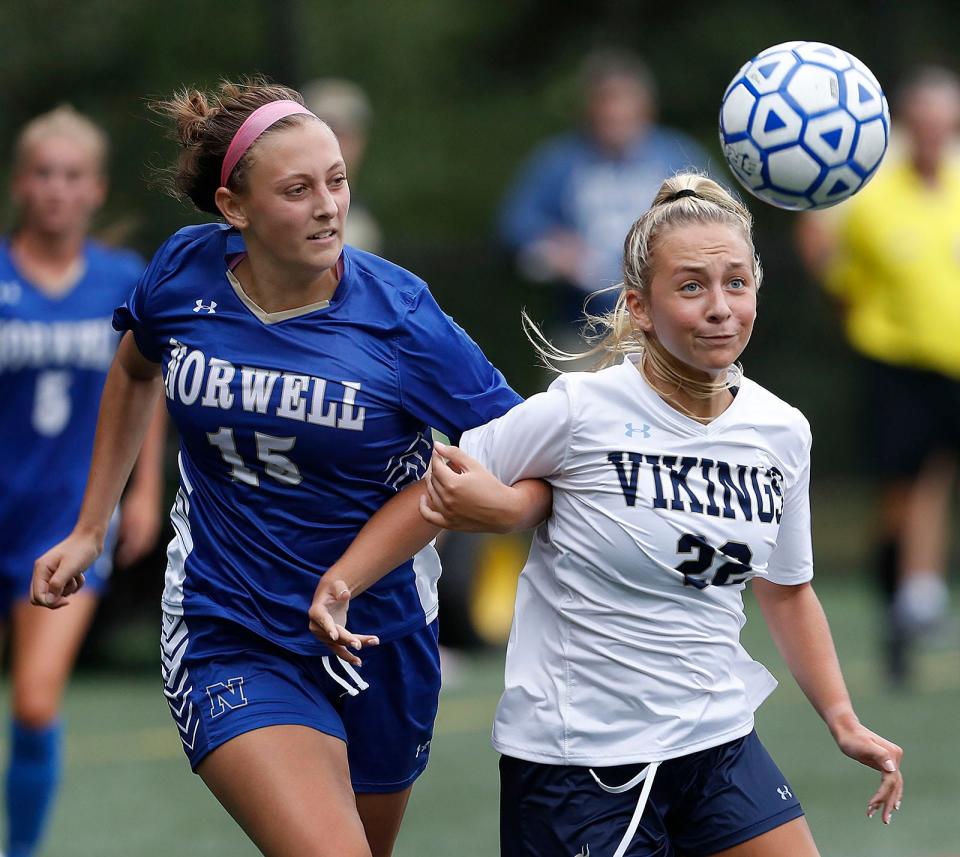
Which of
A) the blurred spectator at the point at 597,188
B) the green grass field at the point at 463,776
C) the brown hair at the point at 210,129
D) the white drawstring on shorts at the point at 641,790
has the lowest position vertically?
the green grass field at the point at 463,776

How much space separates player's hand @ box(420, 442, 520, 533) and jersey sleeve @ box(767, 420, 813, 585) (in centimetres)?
61

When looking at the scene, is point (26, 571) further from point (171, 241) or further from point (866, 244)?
point (866, 244)

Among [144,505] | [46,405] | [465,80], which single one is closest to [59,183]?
[46,405]

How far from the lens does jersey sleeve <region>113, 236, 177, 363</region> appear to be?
3.97 m

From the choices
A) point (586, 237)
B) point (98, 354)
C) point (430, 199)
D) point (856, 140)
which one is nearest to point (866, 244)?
point (586, 237)

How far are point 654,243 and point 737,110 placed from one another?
69cm

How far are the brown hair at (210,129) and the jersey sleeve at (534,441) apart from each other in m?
0.76

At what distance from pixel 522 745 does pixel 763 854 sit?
0.50 m

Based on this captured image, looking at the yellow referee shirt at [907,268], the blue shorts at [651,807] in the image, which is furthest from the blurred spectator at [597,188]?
the blue shorts at [651,807]

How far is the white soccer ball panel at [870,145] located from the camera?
4.09m

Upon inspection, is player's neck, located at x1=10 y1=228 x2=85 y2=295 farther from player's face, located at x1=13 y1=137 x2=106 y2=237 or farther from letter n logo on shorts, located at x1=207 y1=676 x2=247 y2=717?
letter n logo on shorts, located at x1=207 y1=676 x2=247 y2=717

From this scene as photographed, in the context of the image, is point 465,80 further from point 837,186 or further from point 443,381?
point 443,381

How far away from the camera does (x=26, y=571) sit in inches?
233

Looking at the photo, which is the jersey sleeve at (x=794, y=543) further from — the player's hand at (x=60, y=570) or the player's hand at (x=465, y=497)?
the player's hand at (x=60, y=570)
